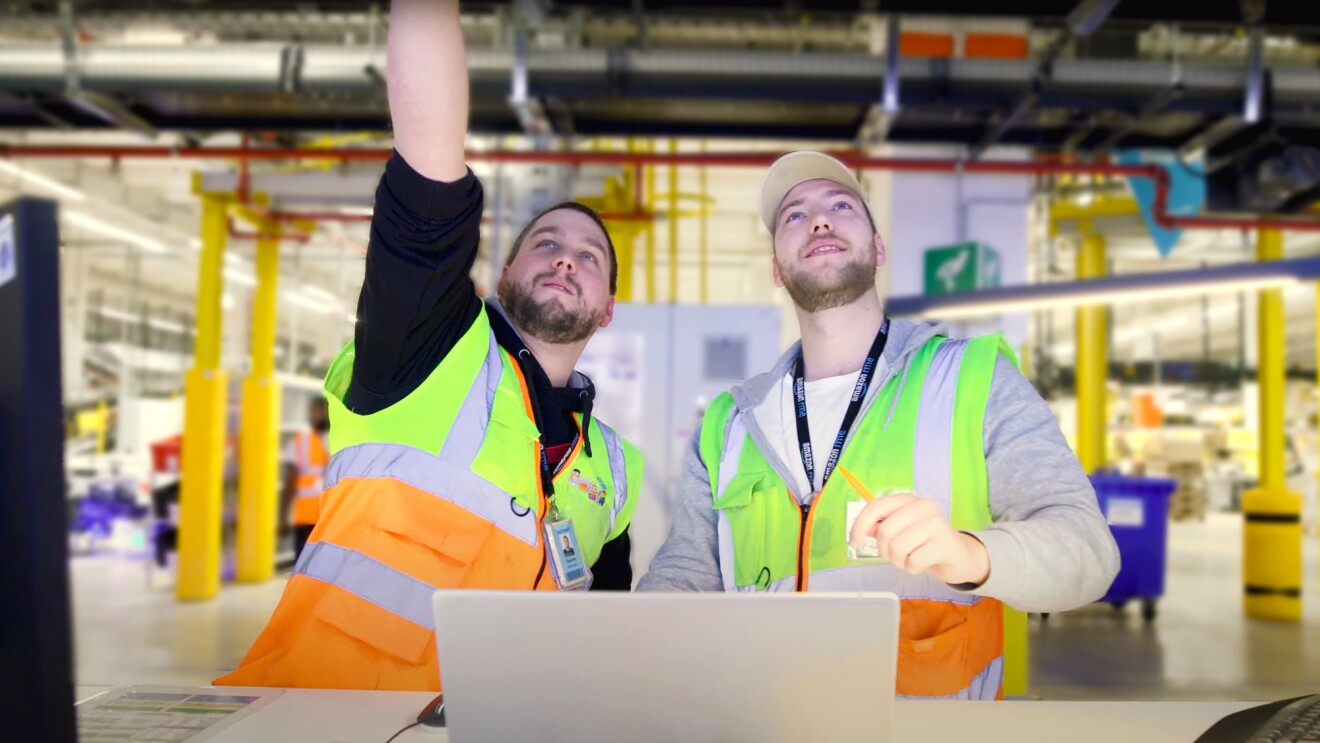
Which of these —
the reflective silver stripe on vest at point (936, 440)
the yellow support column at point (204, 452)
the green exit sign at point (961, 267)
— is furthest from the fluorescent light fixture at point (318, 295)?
the reflective silver stripe on vest at point (936, 440)

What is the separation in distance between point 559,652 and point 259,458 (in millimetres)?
8294

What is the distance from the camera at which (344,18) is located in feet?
22.9

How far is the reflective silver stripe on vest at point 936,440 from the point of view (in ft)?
5.45

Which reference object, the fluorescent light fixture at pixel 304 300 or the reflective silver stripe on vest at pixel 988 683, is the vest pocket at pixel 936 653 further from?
the fluorescent light fixture at pixel 304 300

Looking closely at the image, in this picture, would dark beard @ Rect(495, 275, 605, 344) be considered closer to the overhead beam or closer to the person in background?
the overhead beam

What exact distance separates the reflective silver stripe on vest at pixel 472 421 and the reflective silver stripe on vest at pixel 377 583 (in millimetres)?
243

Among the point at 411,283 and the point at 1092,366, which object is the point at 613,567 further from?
the point at 1092,366

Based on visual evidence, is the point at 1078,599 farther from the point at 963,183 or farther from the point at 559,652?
the point at 963,183

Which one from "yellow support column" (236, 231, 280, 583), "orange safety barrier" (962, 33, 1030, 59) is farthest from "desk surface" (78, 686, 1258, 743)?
"yellow support column" (236, 231, 280, 583)

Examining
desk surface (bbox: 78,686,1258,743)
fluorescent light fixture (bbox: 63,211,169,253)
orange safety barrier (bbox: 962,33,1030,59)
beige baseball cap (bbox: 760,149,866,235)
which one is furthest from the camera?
fluorescent light fixture (bbox: 63,211,169,253)

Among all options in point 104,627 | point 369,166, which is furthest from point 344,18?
point 104,627

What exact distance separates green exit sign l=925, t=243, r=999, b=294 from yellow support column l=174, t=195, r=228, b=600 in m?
6.00

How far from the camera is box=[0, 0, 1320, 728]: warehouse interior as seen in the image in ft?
15.5

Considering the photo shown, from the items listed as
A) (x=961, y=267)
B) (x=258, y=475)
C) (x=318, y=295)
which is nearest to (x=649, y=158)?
(x=961, y=267)
